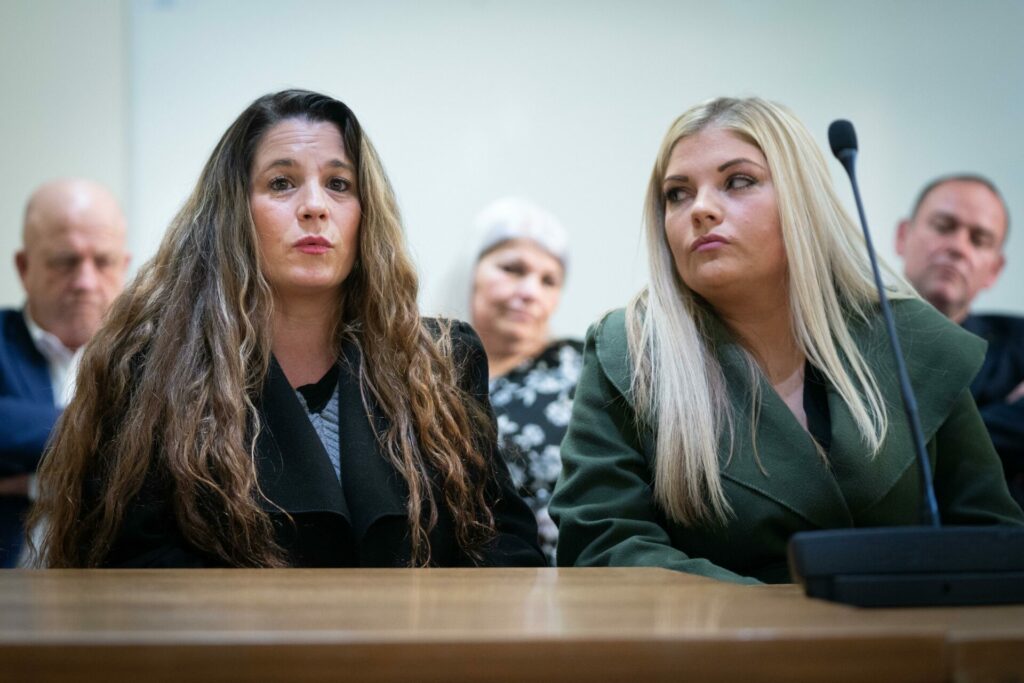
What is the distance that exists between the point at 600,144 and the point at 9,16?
1902 mm

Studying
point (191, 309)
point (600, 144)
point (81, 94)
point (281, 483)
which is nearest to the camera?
point (281, 483)

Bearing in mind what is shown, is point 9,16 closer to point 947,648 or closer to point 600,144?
point 600,144

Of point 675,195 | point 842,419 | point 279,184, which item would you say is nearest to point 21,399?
point 279,184

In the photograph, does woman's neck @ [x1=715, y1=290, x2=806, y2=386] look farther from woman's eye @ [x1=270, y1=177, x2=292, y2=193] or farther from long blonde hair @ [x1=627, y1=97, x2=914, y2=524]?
woman's eye @ [x1=270, y1=177, x2=292, y2=193]

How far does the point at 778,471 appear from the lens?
190 centimetres

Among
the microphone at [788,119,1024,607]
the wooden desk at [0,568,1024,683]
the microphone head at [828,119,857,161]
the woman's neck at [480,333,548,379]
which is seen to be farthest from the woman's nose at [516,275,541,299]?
the wooden desk at [0,568,1024,683]

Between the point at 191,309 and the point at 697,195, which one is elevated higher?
the point at 697,195

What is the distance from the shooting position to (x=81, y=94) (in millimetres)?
3559

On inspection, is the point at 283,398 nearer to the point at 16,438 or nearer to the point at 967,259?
the point at 16,438

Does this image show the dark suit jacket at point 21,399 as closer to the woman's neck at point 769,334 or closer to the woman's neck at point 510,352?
the woman's neck at point 510,352

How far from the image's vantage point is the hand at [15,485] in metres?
2.76

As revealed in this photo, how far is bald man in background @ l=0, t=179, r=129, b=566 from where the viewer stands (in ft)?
9.07

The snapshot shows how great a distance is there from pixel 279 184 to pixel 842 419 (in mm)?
1070

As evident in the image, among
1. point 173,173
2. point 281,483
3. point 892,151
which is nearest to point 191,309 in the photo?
point 281,483
